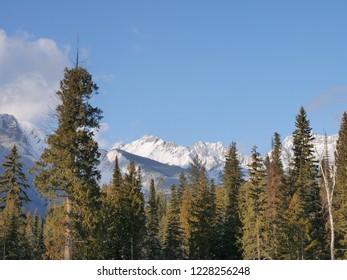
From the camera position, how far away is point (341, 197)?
50625 millimetres

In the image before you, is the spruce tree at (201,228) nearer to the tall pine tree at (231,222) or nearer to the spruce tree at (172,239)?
the tall pine tree at (231,222)

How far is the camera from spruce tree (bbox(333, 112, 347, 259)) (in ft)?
159

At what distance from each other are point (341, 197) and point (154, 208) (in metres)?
36.0

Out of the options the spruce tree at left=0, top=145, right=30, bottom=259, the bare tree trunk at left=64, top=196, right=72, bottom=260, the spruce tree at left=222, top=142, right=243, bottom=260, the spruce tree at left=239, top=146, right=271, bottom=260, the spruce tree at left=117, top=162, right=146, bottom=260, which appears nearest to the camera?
the bare tree trunk at left=64, top=196, right=72, bottom=260

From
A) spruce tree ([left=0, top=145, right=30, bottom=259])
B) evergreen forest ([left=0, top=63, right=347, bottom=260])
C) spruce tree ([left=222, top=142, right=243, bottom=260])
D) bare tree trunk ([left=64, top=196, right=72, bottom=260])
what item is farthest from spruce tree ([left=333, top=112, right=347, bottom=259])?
spruce tree ([left=0, top=145, right=30, bottom=259])

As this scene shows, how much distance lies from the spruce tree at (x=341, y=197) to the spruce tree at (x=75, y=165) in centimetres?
1988

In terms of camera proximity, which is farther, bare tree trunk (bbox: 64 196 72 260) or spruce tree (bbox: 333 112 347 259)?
spruce tree (bbox: 333 112 347 259)

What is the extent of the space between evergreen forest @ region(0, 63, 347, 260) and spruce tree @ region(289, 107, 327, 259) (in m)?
0.12

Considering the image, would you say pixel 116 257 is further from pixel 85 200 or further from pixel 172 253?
pixel 85 200

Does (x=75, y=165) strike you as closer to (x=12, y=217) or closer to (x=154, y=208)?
(x=12, y=217)

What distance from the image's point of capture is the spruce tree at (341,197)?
1905 inches

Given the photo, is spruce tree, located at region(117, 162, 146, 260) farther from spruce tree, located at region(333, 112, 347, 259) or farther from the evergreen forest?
spruce tree, located at region(333, 112, 347, 259)
